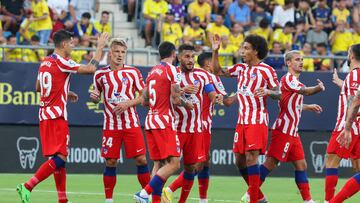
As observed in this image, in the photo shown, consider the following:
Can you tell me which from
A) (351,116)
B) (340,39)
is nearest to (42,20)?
(340,39)

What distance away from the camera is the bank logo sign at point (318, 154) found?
24.6 m

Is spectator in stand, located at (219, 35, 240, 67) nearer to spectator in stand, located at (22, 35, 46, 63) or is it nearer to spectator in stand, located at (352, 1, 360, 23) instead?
spectator in stand, located at (22, 35, 46, 63)

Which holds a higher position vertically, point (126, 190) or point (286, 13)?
point (286, 13)

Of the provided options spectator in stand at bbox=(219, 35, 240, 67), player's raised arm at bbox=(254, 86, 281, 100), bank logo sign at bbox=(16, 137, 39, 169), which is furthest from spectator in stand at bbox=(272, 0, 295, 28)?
player's raised arm at bbox=(254, 86, 281, 100)

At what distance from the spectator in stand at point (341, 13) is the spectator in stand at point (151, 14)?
5062mm

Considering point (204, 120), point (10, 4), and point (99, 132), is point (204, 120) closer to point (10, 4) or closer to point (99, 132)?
point (99, 132)

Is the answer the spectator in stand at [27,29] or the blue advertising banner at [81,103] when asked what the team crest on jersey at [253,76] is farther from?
the spectator in stand at [27,29]

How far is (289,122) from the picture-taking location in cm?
1691

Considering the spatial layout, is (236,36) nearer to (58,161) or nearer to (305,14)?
(305,14)

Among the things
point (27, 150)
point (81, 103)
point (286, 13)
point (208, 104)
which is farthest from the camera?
point (286, 13)

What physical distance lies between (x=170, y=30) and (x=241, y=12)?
2.65m

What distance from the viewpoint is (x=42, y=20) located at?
26.0 m

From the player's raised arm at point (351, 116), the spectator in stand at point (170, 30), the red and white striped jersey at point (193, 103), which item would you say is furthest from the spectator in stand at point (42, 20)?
the player's raised arm at point (351, 116)

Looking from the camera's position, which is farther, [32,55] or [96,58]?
[32,55]
